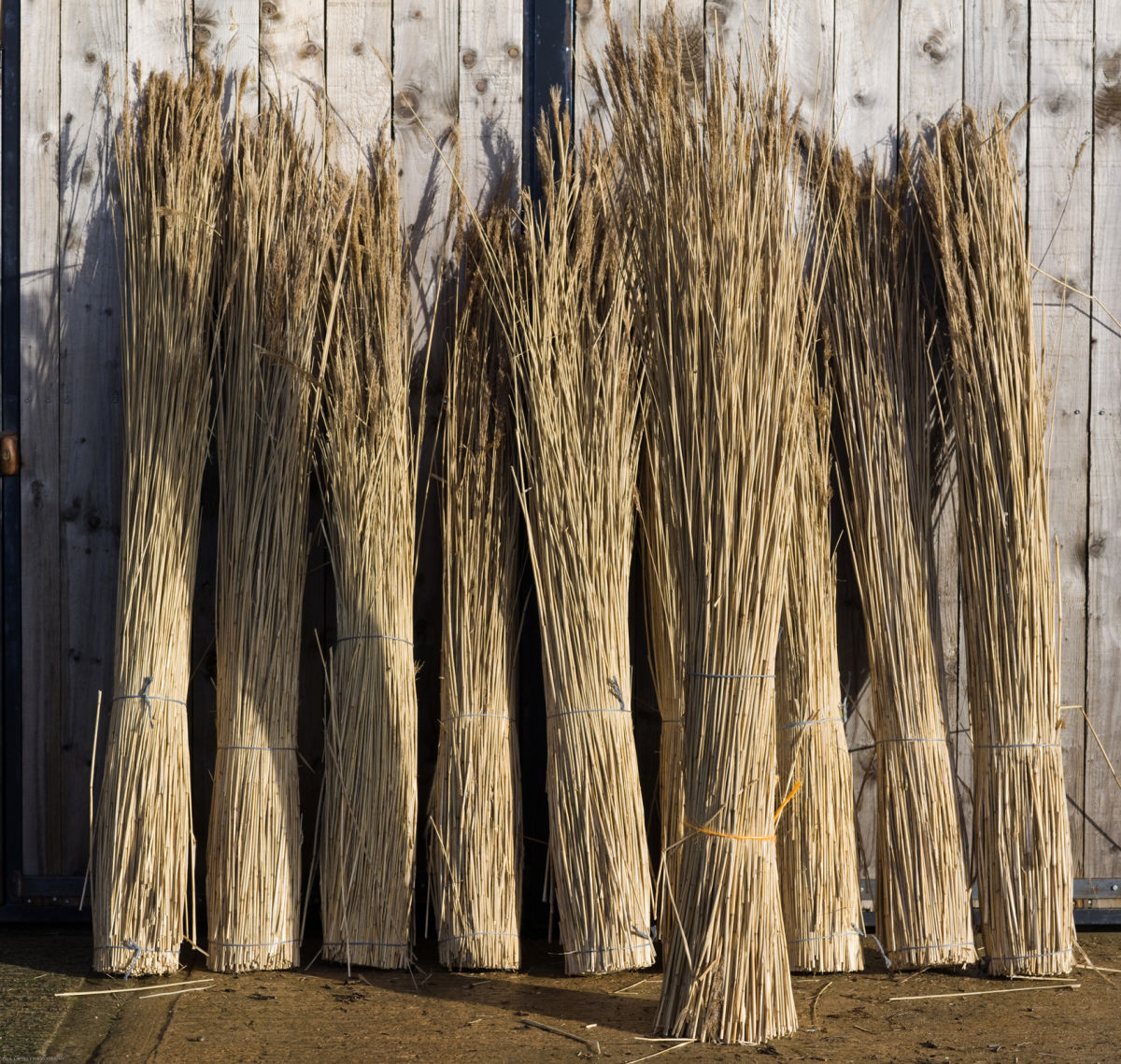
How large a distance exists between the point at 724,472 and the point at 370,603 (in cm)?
88

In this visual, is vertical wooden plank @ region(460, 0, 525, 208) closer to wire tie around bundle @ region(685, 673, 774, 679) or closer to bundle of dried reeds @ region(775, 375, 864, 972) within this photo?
bundle of dried reeds @ region(775, 375, 864, 972)

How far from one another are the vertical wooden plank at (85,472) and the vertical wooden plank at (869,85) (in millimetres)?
1711

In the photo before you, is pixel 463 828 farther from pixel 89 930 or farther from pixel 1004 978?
pixel 1004 978

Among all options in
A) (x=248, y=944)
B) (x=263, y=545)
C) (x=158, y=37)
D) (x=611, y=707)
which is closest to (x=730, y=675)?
(x=611, y=707)

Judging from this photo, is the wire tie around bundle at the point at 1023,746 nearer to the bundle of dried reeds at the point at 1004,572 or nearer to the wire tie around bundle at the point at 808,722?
the bundle of dried reeds at the point at 1004,572

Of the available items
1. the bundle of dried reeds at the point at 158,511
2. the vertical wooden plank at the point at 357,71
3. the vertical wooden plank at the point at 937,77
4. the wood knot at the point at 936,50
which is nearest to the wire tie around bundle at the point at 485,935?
the bundle of dried reeds at the point at 158,511

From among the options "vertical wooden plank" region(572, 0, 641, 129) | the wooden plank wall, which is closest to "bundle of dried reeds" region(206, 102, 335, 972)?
the wooden plank wall

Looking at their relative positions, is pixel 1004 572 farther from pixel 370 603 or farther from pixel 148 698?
pixel 148 698

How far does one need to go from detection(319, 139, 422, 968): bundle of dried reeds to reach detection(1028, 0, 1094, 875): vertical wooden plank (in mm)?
1497

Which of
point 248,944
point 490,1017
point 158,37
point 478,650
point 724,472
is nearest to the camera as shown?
point 724,472

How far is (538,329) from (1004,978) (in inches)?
65.1

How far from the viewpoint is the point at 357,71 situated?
8.55 feet

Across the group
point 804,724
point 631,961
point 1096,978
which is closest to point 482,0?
point 804,724

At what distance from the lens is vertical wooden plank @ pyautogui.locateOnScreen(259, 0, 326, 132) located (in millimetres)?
2600
